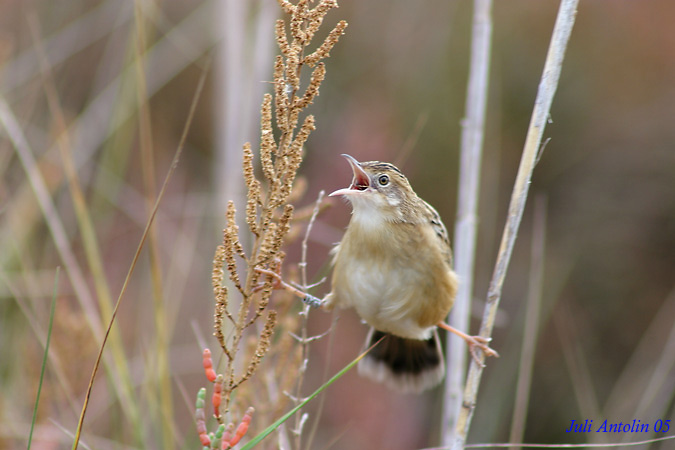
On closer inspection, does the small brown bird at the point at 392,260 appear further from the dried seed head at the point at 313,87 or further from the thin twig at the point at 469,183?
the dried seed head at the point at 313,87

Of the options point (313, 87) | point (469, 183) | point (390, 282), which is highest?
point (313, 87)

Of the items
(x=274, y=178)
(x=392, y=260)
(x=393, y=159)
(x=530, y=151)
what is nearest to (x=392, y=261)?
(x=392, y=260)

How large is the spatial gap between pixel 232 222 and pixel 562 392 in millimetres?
5639

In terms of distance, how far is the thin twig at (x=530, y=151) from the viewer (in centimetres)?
224

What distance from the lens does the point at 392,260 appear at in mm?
3102

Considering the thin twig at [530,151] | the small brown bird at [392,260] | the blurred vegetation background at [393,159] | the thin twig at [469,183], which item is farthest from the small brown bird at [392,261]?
the blurred vegetation background at [393,159]

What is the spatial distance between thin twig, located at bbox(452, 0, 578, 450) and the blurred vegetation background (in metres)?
1.73

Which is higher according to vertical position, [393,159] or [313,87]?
[313,87]

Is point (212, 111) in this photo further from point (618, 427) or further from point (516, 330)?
point (618, 427)

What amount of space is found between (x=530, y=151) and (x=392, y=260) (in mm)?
1012

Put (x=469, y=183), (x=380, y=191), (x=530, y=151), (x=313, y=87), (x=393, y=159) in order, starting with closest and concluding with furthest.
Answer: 1. (x=313, y=87)
2. (x=530, y=151)
3. (x=380, y=191)
4. (x=469, y=183)
5. (x=393, y=159)

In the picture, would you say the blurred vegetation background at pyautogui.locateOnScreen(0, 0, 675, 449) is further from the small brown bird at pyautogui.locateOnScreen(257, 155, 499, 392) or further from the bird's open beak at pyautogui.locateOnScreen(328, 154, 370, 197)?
the bird's open beak at pyautogui.locateOnScreen(328, 154, 370, 197)

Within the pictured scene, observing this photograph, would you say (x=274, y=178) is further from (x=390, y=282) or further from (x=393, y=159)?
(x=393, y=159)

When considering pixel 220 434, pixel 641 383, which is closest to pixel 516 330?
pixel 641 383
